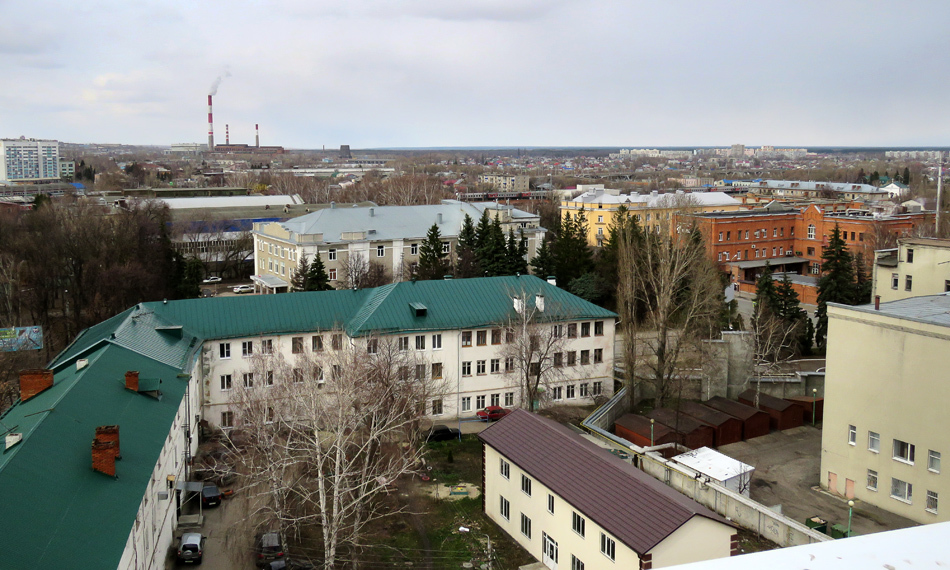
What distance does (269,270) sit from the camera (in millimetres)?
59906

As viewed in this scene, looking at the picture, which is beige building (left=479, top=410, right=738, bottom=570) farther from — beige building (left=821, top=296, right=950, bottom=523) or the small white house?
beige building (left=821, top=296, right=950, bottom=523)

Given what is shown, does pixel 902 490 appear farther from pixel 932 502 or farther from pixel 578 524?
pixel 578 524

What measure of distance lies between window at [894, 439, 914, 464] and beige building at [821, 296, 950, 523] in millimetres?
28

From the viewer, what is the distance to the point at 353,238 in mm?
56250

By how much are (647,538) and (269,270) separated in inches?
1873

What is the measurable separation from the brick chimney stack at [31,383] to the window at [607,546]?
53.4 ft

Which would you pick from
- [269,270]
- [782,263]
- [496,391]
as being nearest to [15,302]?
[269,270]

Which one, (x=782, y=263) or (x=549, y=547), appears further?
(x=782, y=263)

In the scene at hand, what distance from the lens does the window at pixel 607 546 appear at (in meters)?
18.1

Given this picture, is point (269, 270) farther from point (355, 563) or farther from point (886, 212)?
point (886, 212)

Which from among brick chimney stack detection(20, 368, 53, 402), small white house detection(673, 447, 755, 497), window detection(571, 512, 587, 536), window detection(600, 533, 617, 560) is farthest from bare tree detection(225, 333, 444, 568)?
small white house detection(673, 447, 755, 497)

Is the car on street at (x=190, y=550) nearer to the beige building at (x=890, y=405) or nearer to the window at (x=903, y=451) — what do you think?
the beige building at (x=890, y=405)

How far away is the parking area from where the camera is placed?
24203 millimetres

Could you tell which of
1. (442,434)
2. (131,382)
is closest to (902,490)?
(442,434)
